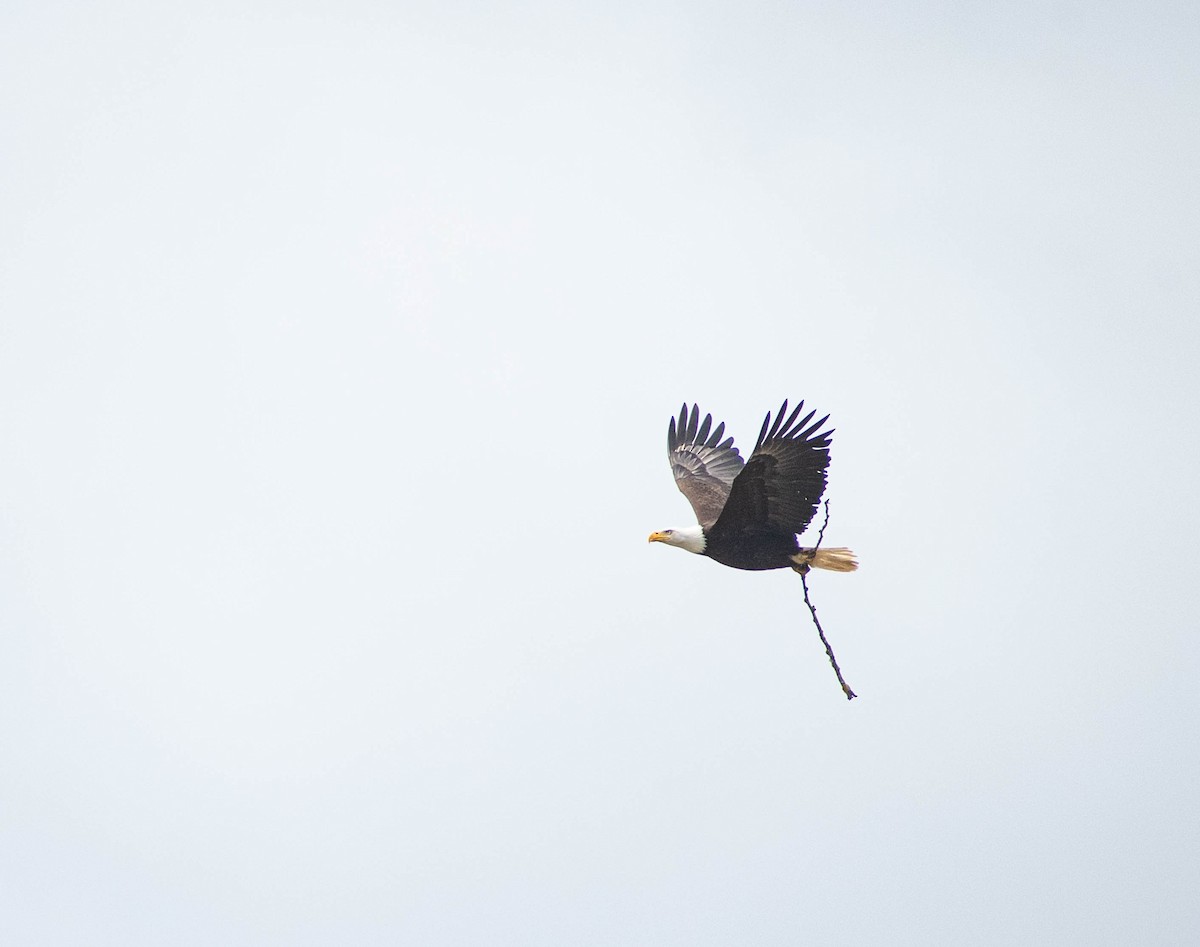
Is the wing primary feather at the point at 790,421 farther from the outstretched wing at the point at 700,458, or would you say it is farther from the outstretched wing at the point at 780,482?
the outstretched wing at the point at 700,458

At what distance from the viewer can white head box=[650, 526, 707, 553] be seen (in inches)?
671

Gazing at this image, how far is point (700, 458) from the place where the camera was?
20.8m

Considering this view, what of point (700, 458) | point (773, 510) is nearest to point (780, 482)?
point (773, 510)

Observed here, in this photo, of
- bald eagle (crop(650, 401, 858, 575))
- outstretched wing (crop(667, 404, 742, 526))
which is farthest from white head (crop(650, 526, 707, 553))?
outstretched wing (crop(667, 404, 742, 526))

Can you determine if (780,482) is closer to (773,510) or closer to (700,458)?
(773,510)

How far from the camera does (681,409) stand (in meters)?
20.8

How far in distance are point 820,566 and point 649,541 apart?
2145mm

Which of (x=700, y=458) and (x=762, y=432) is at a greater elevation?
(x=700, y=458)

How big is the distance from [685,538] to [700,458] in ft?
12.5

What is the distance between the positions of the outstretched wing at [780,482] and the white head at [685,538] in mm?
455

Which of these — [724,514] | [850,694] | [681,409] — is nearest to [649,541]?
[724,514]

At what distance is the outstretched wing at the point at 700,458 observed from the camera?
65.7 ft

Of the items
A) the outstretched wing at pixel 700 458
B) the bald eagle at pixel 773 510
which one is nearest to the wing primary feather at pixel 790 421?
the bald eagle at pixel 773 510

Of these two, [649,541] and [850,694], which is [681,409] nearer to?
[649,541]
